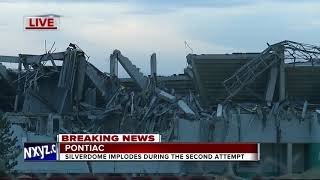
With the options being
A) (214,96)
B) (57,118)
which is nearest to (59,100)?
(57,118)

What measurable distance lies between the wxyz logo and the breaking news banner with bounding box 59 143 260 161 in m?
1.13

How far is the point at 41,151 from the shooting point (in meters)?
30.4

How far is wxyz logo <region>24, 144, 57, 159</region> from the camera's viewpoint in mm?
29234

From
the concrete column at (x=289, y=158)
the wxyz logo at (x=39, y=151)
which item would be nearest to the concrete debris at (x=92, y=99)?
the concrete column at (x=289, y=158)

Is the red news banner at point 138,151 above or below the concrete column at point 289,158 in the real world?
above

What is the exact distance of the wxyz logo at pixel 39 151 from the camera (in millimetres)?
29234

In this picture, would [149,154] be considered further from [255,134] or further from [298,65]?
[298,65]

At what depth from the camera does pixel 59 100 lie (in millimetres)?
42500

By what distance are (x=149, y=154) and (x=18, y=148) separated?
9395mm

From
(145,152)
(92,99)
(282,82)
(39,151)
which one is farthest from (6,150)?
(282,82)

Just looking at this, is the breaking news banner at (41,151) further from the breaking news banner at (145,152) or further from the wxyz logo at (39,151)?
the breaking news banner at (145,152)
